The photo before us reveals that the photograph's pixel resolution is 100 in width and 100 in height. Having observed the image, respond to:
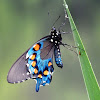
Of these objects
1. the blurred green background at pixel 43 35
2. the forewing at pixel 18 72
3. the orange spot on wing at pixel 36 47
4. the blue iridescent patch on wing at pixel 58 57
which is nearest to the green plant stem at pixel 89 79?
the forewing at pixel 18 72

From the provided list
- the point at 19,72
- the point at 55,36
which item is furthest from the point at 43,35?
the point at 19,72

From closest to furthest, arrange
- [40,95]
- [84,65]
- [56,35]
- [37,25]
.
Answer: [84,65] < [56,35] < [40,95] < [37,25]

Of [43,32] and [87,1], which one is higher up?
[87,1]

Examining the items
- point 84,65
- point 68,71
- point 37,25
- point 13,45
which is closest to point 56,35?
point 84,65

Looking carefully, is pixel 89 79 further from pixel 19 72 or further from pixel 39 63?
pixel 39 63

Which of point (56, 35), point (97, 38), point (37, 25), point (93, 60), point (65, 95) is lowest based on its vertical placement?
point (56, 35)

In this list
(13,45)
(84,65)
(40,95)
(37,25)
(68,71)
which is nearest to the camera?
(84,65)

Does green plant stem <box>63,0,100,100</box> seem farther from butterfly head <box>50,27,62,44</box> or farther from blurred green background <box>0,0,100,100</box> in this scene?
blurred green background <box>0,0,100,100</box>

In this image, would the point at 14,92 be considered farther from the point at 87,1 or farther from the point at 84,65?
the point at 84,65
